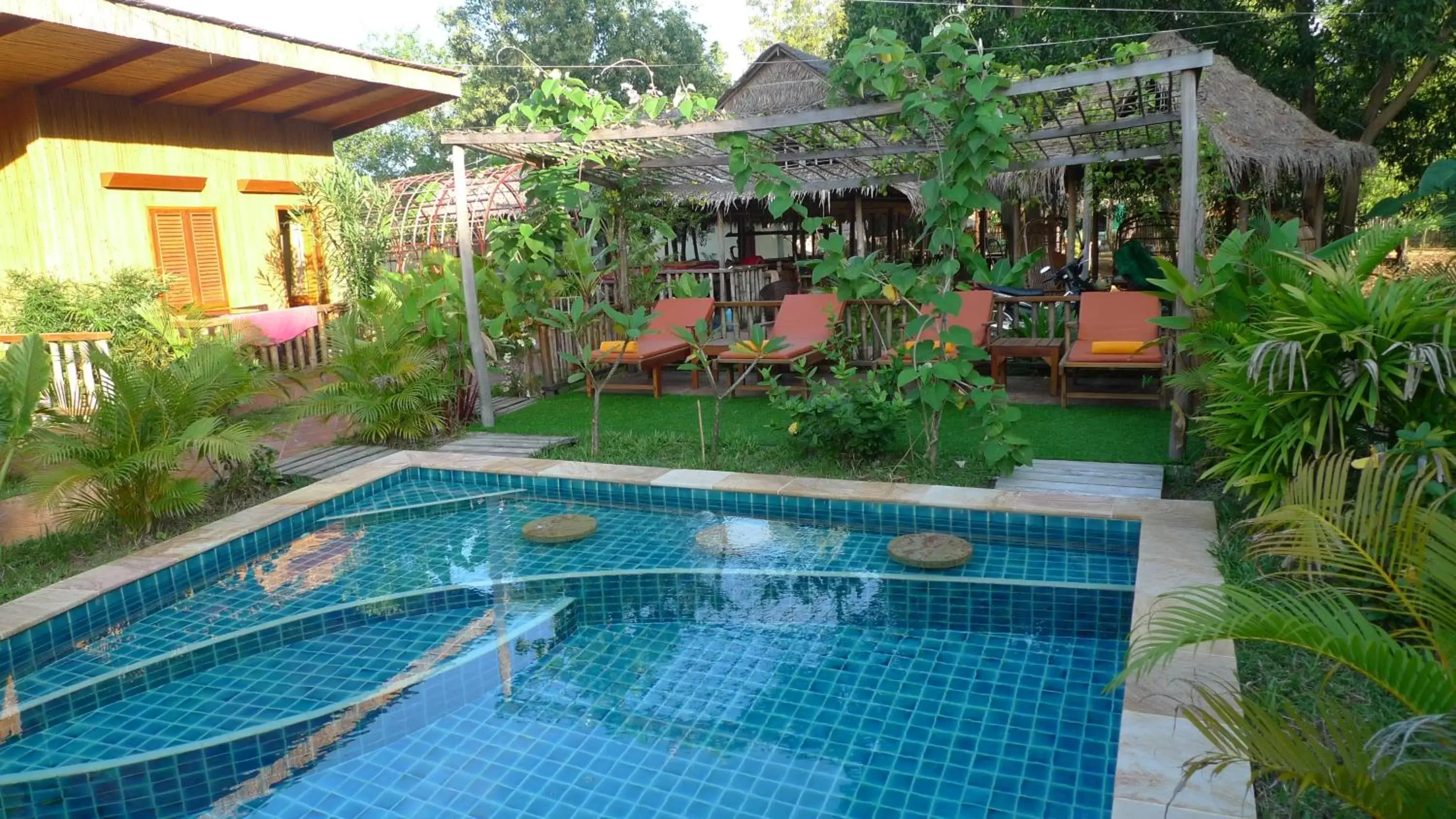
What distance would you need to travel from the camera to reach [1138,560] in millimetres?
4750

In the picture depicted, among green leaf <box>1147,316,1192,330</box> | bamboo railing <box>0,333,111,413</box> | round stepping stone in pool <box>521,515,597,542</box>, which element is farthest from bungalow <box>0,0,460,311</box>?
green leaf <box>1147,316,1192,330</box>

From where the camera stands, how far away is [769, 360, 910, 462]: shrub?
6.62 meters

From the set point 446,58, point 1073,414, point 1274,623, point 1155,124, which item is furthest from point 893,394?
point 446,58

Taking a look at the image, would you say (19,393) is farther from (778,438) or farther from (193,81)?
(193,81)

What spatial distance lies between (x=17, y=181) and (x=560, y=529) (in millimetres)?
9107

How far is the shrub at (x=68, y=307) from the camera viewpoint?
1016 centimetres

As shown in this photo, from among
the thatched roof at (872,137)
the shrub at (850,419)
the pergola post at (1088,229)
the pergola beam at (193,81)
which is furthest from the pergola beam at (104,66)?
the pergola post at (1088,229)

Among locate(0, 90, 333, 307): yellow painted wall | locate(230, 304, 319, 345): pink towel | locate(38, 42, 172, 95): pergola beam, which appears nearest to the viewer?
locate(38, 42, 172, 95): pergola beam

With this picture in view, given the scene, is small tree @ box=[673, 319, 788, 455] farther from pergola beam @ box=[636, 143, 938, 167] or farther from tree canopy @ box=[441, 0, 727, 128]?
tree canopy @ box=[441, 0, 727, 128]

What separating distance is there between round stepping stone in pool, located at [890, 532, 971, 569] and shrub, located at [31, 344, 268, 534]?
3888 millimetres

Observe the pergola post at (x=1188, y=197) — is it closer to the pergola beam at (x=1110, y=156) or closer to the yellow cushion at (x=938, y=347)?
the yellow cushion at (x=938, y=347)

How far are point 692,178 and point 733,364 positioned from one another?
9.09ft

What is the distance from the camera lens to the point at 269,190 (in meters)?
13.2

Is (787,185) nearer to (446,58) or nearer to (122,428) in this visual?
(122,428)
